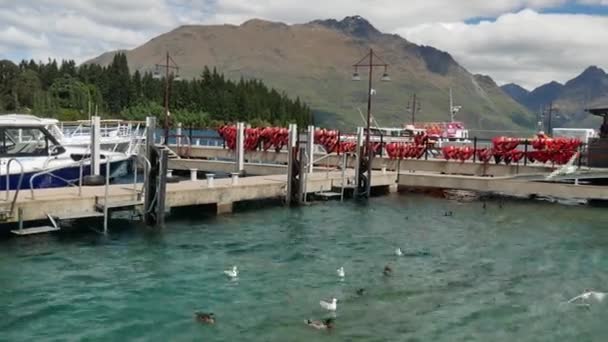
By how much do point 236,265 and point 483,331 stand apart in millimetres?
7073

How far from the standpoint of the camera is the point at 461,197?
35.6m

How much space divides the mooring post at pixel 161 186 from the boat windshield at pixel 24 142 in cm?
609

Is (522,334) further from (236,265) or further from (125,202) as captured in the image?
(125,202)

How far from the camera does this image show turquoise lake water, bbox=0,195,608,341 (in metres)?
13.6

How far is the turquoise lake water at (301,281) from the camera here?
537 inches

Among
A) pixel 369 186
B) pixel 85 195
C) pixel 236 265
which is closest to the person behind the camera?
pixel 236 265

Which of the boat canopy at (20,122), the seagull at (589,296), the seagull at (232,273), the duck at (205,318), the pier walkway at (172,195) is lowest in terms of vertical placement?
the duck at (205,318)

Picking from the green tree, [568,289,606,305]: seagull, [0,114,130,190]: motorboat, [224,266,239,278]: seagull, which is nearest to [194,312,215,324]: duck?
[224,266,239,278]: seagull

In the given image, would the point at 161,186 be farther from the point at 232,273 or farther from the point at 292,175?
the point at 292,175

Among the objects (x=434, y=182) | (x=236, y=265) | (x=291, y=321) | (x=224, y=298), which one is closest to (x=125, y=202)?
(x=236, y=265)

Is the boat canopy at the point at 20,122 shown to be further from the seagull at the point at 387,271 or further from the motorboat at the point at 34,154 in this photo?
the seagull at the point at 387,271

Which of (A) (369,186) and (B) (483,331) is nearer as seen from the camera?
(B) (483,331)

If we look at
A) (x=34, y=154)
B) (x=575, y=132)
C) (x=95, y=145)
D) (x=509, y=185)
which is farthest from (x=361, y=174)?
(x=575, y=132)

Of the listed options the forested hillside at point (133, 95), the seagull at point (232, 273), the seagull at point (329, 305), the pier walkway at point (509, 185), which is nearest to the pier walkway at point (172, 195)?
the pier walkway at point (509, 185)
